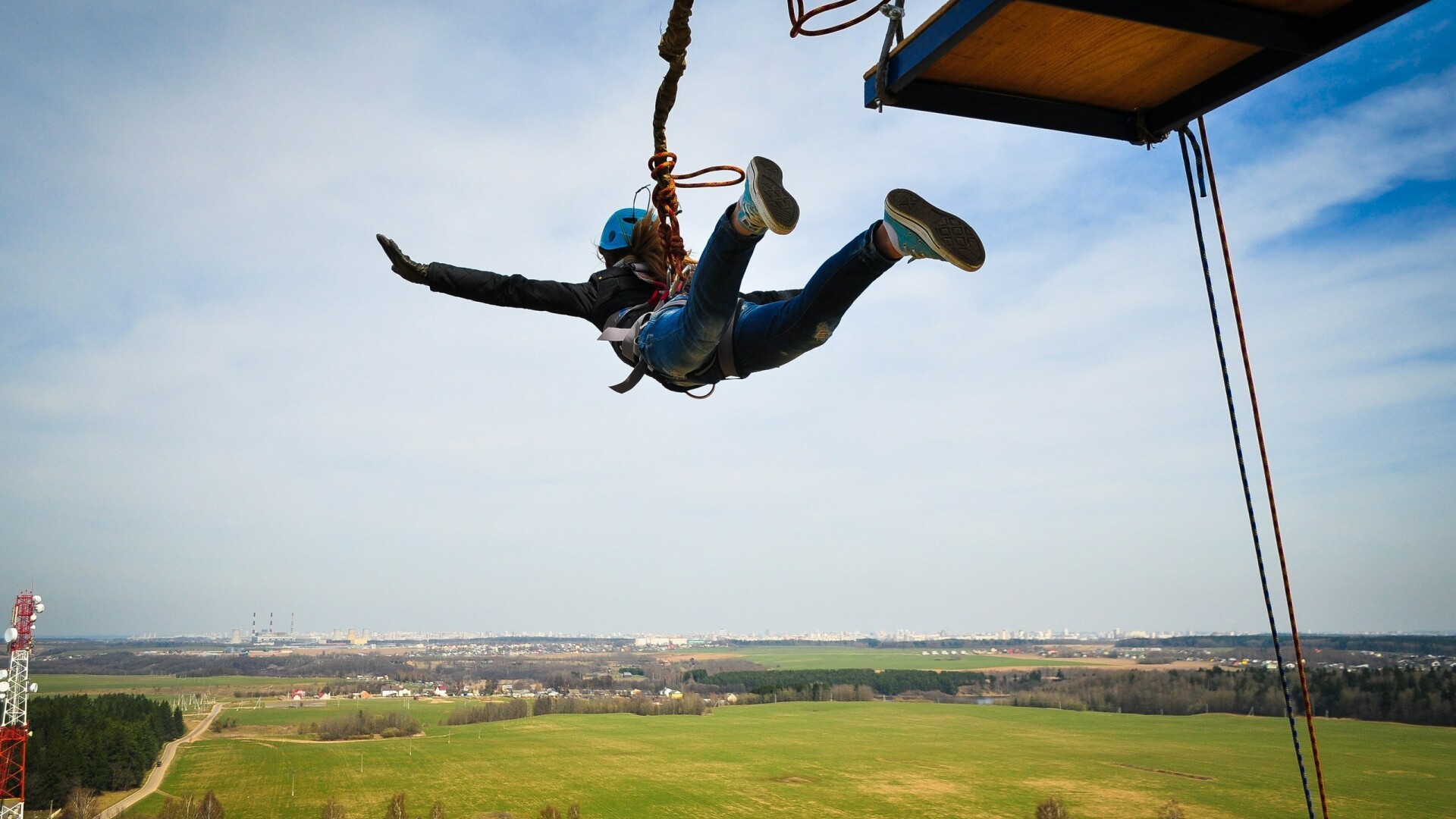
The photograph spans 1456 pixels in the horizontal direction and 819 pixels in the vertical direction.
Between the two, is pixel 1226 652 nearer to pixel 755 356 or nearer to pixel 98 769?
pixel 98 769

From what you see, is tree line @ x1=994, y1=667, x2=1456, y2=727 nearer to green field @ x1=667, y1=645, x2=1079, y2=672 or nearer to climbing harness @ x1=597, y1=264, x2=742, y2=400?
green field @ x1=667, y1=645, x2=1079, y2=672

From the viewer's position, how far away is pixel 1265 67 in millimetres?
2818

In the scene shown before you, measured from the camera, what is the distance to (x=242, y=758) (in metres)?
72.8

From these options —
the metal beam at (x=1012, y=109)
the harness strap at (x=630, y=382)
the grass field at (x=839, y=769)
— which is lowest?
the grass field at (x=839, y=769)

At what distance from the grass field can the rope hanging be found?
209ft

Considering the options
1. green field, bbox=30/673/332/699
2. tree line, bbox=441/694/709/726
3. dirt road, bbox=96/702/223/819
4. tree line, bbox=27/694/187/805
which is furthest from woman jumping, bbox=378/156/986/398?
green field, bbox=30/673/332/699

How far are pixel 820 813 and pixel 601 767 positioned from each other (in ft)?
69.4

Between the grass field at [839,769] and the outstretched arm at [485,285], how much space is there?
6361cm

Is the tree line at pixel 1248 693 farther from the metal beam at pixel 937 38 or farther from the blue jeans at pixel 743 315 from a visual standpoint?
the metal beam at pixel 937 38

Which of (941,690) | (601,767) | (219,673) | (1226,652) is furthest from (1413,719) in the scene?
(219,673)

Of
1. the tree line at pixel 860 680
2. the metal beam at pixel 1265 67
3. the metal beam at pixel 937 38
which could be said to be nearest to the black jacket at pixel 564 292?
the metal beam at pixel 937 38

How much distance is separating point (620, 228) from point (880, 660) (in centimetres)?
17704

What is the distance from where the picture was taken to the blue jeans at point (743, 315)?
142 inches

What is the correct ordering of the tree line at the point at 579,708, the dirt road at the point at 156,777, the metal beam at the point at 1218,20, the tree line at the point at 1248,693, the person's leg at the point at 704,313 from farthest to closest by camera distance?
the tree line at the point at 579,708 → the tree line at the point at 1248,693 → the dirt road at the point at 156,777 → the person's leg at the point at 704,313 → the metal beam at the point at 1218,20
